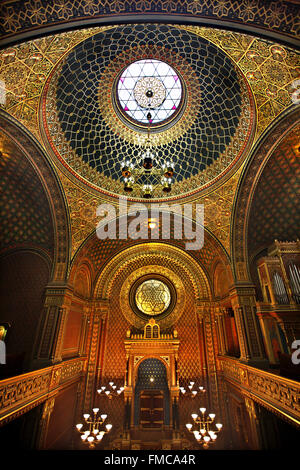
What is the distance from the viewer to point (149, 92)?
1016cm

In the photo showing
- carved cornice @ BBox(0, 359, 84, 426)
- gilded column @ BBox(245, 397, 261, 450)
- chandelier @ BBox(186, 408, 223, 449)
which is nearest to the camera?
carved cornice @ BBox(0, 359, 84, 426)

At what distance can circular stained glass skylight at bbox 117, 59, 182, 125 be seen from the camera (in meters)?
9.55

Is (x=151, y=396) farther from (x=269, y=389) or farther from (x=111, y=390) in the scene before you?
(x=269, y=389)

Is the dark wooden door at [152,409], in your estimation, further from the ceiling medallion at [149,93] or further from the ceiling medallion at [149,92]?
the ceiling medallion at [149,92]

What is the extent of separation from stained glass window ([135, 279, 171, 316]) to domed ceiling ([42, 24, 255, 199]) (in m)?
6.29

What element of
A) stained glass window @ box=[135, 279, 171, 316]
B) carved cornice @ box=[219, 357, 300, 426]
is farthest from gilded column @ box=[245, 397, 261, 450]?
stained glass window @ box=[135, 279, 171, 316]

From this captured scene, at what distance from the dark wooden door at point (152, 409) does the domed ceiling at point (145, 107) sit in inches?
415

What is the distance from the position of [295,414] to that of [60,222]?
421 inches

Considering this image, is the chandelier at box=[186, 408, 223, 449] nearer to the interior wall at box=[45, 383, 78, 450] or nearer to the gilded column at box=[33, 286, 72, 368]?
the interior wall at box=[45, 383, 78, 450]

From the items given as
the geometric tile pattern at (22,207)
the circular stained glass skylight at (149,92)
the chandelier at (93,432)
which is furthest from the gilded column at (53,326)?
the circular stained glass skylight at (149,92)

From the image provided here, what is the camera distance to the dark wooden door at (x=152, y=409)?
34.4 ft

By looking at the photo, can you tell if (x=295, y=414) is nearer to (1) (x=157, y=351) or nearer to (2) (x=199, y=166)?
(1) (x=157, y=351)

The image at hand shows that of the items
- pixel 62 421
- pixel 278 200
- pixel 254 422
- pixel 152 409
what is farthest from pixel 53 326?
pixel 278 200
